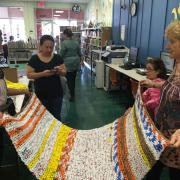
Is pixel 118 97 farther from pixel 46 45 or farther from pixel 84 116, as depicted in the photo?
pixel 46 45

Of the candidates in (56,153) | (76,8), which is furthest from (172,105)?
(76,8)

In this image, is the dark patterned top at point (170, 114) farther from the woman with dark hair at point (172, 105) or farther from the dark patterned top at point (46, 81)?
the dark patterned top at point (46, 81)

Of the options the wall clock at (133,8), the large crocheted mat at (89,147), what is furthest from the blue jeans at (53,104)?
the wall clock at (133,8)

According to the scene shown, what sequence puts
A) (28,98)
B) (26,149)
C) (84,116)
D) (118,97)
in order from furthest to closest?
(118,97), (84,116), (28,98), (26,149)

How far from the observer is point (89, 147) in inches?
68.6

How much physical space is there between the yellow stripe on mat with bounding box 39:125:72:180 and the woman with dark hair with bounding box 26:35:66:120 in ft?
2.17

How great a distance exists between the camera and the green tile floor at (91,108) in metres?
3.79

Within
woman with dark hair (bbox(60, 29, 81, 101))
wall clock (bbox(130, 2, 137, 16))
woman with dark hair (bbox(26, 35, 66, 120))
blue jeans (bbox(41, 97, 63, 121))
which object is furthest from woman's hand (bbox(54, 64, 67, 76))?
wall clock (bbox(130, 2, 137, 16))

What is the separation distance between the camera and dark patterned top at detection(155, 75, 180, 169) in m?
1.35

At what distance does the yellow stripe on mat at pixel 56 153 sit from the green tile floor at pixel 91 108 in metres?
0.83

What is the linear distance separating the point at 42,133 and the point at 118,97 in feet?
12.3

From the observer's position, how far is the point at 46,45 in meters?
2.42

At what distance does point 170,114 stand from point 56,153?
2.88 ft

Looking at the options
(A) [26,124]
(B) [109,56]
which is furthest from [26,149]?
(B) [109,56]
